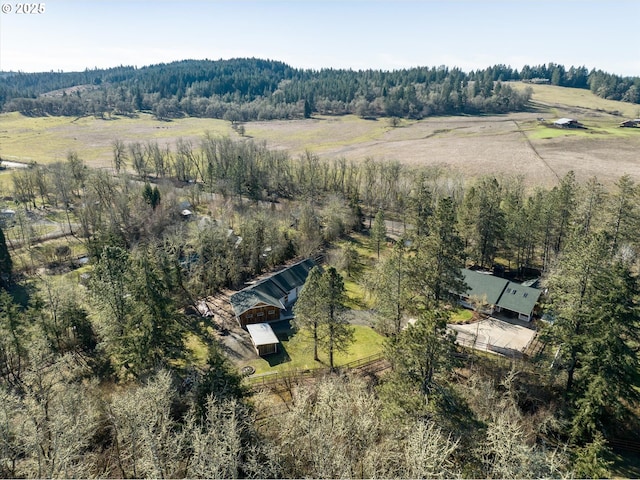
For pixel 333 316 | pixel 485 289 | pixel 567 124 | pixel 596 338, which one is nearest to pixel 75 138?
pixel 333 316

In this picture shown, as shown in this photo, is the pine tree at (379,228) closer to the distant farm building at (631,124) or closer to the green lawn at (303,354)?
the green lawn at (303,354)

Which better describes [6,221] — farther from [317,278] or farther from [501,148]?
[501,148]

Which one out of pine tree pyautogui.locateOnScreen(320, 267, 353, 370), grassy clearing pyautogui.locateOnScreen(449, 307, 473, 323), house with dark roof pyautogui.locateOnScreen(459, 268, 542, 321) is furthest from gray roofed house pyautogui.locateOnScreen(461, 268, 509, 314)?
pine tree pyautogui.locateOnScreen(320, 267, 353, 370)

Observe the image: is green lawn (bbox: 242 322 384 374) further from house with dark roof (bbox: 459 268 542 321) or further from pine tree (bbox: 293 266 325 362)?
house with dark roof (bbox: 459 268 542 321)

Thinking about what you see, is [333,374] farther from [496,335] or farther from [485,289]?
[485,289]

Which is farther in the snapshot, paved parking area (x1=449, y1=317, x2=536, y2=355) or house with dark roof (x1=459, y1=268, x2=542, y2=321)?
house with dark roof (x1=459, y1=268, x2=542, y2=321)

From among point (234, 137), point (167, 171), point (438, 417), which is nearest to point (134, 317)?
point (438, 417)
